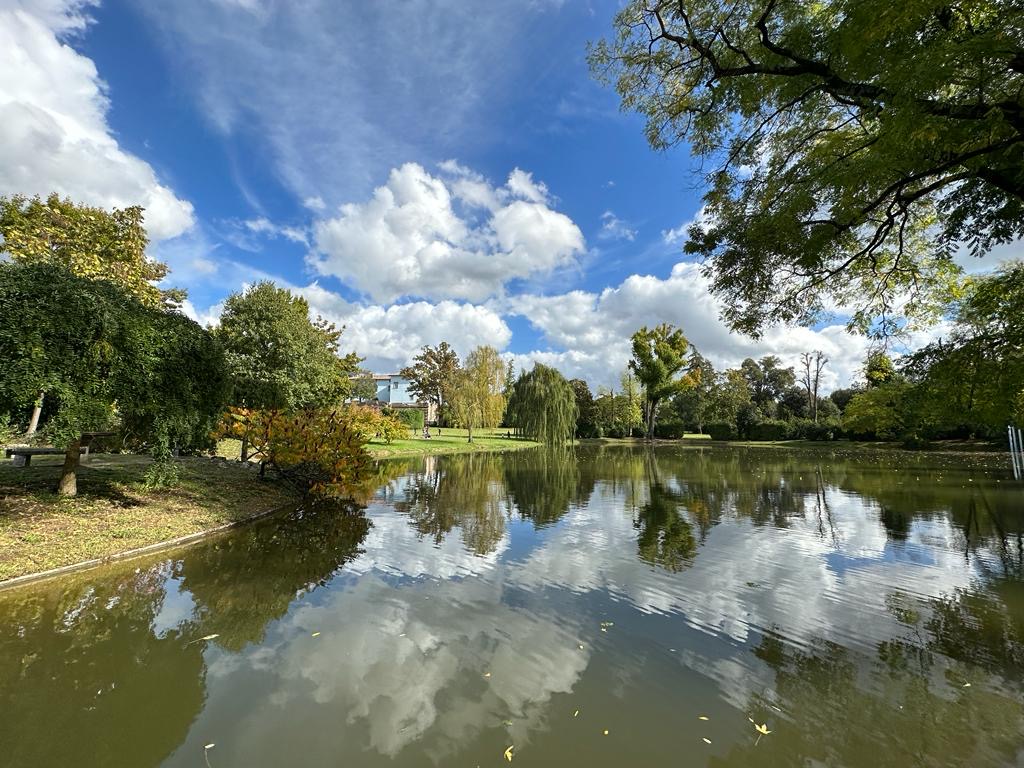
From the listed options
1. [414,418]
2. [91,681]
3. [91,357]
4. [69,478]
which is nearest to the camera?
[91,681]

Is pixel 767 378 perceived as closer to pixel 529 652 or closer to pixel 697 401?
pixel 697 401

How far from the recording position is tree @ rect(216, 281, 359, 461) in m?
17.6

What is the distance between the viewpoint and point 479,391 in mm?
39812

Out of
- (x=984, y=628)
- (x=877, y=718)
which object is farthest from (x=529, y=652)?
(x=984, y=628)

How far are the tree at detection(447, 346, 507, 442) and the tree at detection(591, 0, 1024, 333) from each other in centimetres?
3222

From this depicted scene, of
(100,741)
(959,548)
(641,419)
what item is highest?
(641,419)

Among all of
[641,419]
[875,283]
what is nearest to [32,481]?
[875,283]

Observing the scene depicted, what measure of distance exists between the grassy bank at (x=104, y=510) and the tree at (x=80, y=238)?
14.5 ft

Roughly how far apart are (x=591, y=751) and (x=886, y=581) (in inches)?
238

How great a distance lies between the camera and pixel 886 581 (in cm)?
680

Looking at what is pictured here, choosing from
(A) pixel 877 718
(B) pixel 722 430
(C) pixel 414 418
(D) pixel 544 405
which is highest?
(D) pixel 544 405

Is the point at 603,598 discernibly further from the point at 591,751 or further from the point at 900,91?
the point at 900,91

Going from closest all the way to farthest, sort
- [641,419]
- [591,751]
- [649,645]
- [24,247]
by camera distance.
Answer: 1. [591,751]
2. [649,645]
3. [24,247]
4. [641,419]

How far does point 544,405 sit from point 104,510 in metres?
32.4
